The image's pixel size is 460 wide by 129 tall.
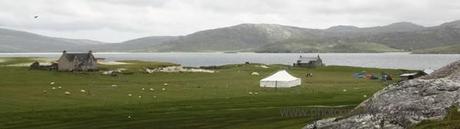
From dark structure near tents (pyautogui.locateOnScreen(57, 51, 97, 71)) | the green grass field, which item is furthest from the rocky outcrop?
dark structure near tents (pyautogui.locateOnScreen(57, 51, 97, 71))

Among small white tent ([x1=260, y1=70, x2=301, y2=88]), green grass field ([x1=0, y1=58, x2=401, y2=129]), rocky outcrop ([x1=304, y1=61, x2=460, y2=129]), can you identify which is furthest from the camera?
small white tent ([x1=260, y1=70, x2=301, y2=88])

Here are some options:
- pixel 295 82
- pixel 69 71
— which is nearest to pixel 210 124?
pixel 295 82

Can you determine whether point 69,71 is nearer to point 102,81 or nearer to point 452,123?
point 102,81

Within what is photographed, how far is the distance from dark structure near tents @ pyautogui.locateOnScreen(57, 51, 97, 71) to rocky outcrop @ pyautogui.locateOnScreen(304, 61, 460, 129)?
11269 centimetres

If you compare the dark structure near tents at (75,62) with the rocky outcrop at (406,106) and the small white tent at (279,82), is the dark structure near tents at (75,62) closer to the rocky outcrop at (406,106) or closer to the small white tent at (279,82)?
the small white tent at (279,82)

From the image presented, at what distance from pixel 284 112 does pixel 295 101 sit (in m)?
16.6

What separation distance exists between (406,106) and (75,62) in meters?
119

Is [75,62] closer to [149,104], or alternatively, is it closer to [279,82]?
[279,82]

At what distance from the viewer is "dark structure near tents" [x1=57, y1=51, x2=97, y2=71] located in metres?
140

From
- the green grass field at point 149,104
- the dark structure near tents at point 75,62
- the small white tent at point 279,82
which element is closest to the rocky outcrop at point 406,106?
the green grass field at point 149,104

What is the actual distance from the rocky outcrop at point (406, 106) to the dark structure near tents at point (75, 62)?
370ft

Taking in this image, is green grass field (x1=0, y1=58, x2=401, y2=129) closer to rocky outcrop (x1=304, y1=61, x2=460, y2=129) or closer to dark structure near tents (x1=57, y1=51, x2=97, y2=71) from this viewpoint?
rocky outcrop (x1=304, y1=61, x2=460, y2=129)

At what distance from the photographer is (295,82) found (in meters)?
104

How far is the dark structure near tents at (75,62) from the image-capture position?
140 m
